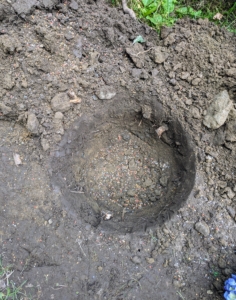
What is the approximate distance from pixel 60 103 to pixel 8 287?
5.21 feet

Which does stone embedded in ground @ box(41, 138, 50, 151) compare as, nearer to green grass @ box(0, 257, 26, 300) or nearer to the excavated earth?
the excavated earth

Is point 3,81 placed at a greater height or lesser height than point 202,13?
lesser

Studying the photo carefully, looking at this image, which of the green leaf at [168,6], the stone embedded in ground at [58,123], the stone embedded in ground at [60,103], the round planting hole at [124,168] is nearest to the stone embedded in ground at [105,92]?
the round planting hole at [124,168]

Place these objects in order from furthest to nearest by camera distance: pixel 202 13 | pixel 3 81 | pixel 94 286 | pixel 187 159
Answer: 1. pixel 202 13
2. pixel 187 159
3. pixel 3 81
4. pixel 94 286

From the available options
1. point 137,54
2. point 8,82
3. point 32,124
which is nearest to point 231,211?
point 137,54

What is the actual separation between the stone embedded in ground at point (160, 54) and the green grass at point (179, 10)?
0.88 ft

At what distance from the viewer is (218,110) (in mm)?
2725

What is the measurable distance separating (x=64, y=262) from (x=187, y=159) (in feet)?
4.74

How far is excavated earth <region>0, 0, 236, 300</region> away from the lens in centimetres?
246

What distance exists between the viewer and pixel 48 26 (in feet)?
8.84

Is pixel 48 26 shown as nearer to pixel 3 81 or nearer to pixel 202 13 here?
pixel 3 81

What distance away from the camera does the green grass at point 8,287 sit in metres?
2.33

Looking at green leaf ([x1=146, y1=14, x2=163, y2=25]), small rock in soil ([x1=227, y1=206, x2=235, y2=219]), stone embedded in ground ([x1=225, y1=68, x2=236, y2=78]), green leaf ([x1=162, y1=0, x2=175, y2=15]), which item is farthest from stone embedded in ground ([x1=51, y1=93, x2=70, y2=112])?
small rock in soil ([x1=227, y1=206, x2=235, y2=219])

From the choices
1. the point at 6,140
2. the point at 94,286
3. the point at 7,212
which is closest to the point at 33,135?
the point at 6,140
